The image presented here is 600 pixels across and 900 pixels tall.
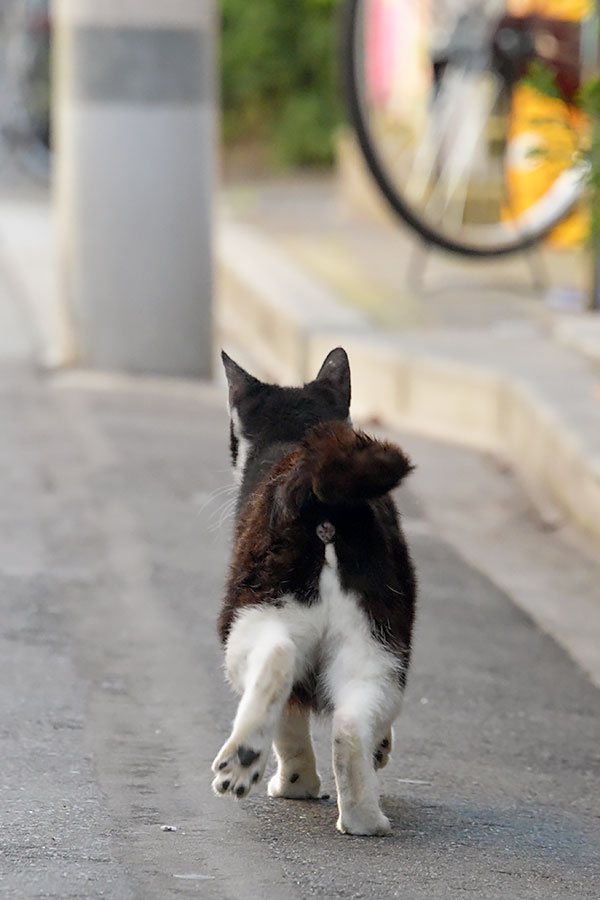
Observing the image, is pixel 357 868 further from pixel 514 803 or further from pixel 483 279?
pixel 483 279

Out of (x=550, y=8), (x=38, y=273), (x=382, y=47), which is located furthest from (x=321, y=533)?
(x=382, y=47)

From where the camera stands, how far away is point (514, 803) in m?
3.47

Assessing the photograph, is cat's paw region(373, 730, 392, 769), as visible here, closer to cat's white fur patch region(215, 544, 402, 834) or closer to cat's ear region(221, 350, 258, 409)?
cat's white fur patch region(215, 544, 402, 834)

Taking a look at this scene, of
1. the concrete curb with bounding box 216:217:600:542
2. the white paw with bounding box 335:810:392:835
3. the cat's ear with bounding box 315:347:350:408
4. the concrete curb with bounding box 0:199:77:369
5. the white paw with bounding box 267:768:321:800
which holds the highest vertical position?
the cat's ear with bounding box 315:347:350:408

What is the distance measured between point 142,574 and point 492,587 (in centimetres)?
108

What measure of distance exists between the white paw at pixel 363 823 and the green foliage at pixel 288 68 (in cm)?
1358

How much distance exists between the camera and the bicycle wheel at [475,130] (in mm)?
8289

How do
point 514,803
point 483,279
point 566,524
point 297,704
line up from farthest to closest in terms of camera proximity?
point 483,279 < point 566,524 < point 514,803 < point 297,704

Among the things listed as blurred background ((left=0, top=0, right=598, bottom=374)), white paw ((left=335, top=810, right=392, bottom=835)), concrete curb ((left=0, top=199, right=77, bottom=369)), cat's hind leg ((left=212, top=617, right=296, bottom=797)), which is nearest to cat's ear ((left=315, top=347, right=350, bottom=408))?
cat's hind leg ((left=212, top=617, right=296, bottom=797))

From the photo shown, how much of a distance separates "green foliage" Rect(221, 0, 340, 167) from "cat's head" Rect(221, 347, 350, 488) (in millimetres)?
12958

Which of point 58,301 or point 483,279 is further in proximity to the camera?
point 483,279

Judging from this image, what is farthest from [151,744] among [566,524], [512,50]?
[512,50]

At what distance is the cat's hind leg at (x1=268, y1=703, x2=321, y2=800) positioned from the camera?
325 centimetres

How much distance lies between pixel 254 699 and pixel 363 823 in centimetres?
35
